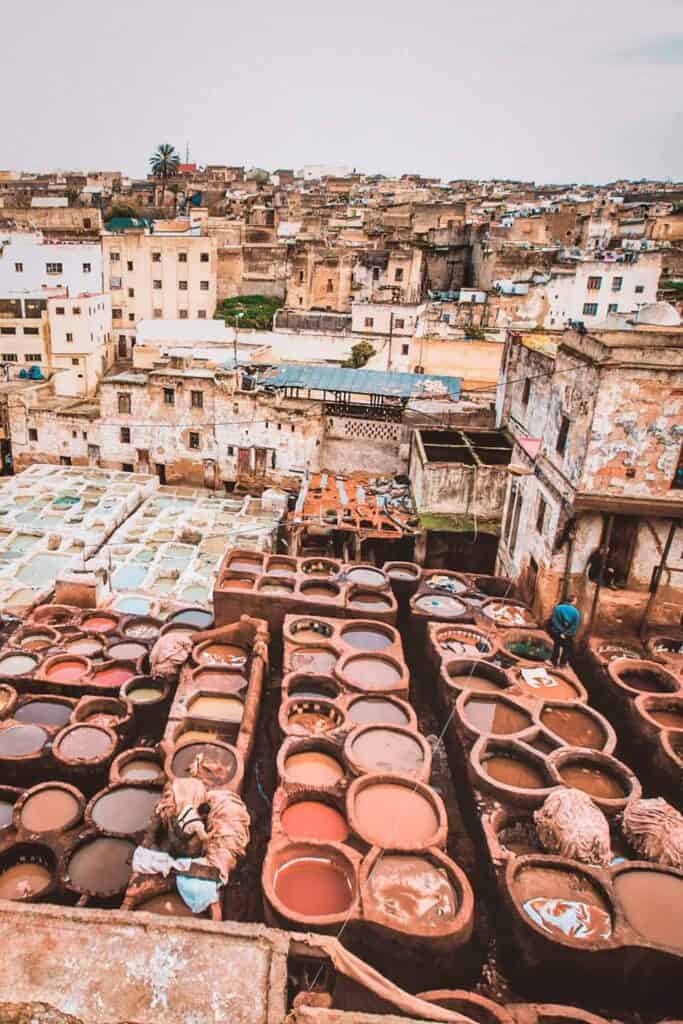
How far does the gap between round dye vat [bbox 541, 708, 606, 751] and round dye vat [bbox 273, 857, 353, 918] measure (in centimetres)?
472

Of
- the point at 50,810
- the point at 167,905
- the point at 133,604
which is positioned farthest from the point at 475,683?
the point at 133,604

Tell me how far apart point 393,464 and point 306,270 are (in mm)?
25711

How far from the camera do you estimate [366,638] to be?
13.2 meters

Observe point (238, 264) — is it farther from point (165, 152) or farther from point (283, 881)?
point (283, 881)

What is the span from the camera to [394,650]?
41.5 ft

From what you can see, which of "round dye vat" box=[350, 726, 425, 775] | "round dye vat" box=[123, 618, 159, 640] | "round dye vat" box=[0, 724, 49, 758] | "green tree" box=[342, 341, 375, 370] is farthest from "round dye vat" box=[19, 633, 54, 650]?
"green tree" box=[342, 341, 375, 370]

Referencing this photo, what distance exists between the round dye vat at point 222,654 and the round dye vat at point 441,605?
4051 mm

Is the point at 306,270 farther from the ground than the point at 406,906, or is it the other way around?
the point at 306,270

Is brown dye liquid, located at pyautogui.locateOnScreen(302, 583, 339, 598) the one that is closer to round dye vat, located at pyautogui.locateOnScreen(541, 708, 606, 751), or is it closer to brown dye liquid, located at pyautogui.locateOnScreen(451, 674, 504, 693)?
brown dye liquid, located at pyautogui.locateOnScreen(451, 674, 504, 693)

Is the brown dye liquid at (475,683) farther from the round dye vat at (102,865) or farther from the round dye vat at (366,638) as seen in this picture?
the round dye vat at (102,865)

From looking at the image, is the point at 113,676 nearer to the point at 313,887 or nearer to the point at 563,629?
the point at 313,887

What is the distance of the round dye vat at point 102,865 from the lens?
32.4ft

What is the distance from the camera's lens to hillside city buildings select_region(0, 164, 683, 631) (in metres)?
14.1

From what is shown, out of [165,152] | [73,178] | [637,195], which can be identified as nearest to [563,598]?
[165,152]
